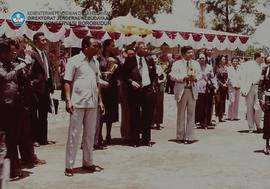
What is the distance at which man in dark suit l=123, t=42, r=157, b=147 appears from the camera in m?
11.1

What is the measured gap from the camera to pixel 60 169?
8.87 m

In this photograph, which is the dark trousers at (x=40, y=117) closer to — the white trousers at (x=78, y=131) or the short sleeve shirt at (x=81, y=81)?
the white trousers at (x=78, y=131)

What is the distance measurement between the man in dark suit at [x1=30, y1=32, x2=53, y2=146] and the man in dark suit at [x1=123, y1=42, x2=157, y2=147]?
1.52 meters

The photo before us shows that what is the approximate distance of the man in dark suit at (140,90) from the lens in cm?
1112

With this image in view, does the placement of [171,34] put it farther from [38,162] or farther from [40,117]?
[38,162]

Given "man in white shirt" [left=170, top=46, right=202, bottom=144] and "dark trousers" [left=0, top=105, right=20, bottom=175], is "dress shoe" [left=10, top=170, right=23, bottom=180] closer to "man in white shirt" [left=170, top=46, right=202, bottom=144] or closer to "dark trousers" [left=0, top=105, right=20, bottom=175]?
"dark trousers" [left=0, top=105, right=20, bottom=175]

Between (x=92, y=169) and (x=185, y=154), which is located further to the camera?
(x=185, y=154)

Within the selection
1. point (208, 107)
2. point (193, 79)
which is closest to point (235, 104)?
point (208, 107)

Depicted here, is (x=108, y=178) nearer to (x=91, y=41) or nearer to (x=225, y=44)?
(x=91, y=41)

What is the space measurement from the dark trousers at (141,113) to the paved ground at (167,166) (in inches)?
13.3

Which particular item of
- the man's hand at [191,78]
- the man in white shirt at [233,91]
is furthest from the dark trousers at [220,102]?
the man's hand at [191,78]

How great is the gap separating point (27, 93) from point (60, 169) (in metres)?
1.30

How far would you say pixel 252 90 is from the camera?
14258 mm

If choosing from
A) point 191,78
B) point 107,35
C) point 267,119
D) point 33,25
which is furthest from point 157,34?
point 267,119
